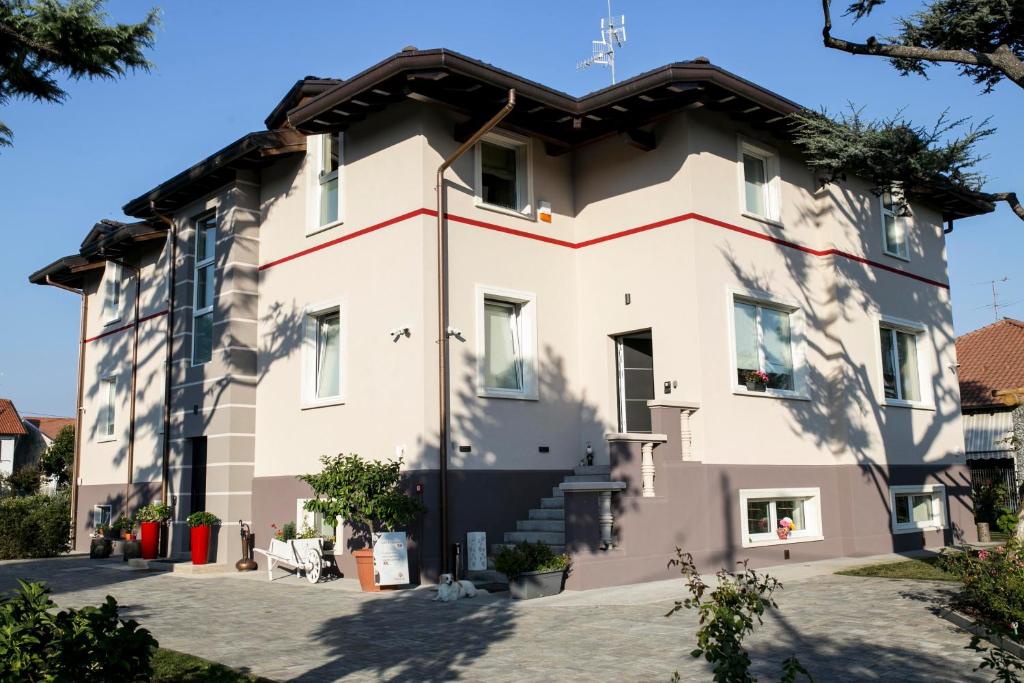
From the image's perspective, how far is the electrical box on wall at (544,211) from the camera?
14.4m

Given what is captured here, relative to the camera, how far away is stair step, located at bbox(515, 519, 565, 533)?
12562 mm

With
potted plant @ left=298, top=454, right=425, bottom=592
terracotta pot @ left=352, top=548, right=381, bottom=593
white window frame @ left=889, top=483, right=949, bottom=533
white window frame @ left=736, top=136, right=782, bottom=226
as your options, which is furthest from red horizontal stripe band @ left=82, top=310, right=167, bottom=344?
white window frame @ left=889, top=483, right=949, bottom=533

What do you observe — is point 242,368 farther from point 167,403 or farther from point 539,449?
point 539,449

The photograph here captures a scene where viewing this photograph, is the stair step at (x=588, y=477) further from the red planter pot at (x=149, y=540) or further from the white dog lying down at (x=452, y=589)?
the red planter pot at (x=149, y=540)

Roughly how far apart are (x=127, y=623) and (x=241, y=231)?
37.1 ft

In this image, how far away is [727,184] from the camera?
14109mm

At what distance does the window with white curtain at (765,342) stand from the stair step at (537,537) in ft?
11.9

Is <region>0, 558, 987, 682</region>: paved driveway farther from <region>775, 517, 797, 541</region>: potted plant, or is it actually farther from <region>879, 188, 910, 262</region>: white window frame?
<region>879, 188, 910, 262</region>: white window frame

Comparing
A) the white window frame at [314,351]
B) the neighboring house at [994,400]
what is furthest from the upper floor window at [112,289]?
the neighboring house at [994,400]

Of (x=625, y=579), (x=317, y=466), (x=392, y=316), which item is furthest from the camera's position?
(x=317, y=466)

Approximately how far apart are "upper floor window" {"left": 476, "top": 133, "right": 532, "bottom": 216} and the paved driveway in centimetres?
607

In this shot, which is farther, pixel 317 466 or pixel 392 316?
pixel 317 466

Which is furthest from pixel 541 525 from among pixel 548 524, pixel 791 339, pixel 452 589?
pixel 791 339

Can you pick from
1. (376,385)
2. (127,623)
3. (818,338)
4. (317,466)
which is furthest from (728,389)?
(127,623)
